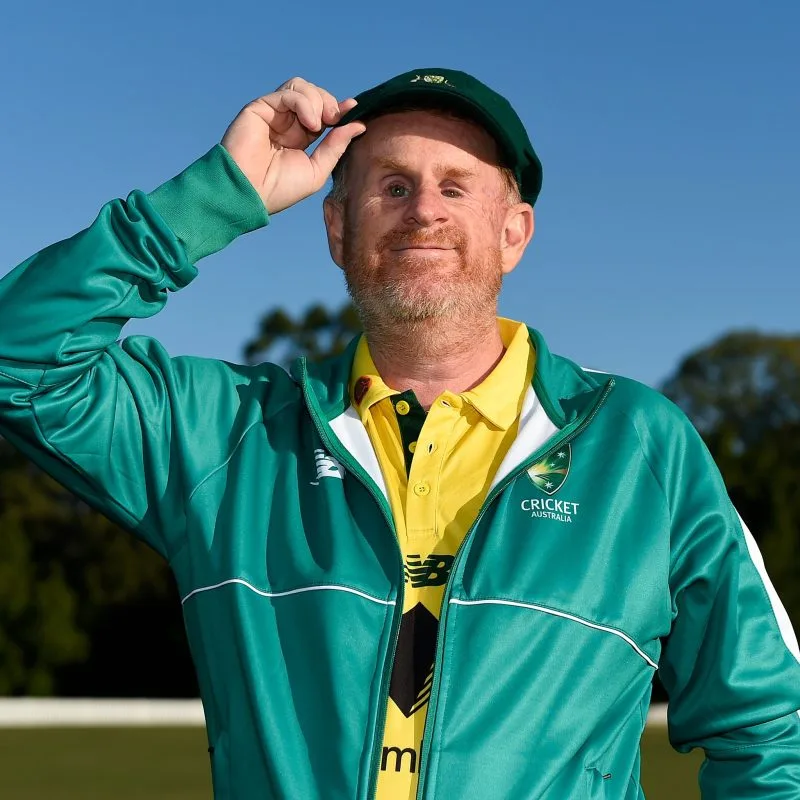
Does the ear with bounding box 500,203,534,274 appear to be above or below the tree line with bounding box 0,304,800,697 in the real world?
above

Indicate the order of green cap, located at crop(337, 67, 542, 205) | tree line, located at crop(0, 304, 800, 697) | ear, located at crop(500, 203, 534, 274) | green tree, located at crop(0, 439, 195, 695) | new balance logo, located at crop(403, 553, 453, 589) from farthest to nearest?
green tree, located at crop(0, 439, 195, 695) → tree line, located at crop(0, 304, 800, 697) → ear, located at crop(500, 203, 534, 274) → green cap, located at crop(337, 67, 542, 205) → new balance logo, located at crop(403, 553, 453, 589)

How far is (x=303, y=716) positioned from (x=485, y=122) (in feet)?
4.75

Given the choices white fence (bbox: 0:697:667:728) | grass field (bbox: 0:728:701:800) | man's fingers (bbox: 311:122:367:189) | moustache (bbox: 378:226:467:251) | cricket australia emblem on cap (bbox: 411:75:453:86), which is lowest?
white fence (bbox: 0:697:667:728)

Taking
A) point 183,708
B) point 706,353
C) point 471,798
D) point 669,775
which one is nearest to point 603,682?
point 471,798

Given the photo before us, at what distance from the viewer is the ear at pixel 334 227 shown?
325cm

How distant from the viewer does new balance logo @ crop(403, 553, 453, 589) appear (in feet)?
8.37

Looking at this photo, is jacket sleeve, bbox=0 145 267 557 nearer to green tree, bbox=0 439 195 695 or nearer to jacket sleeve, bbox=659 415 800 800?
jacket sleeve, bbox=659 415 800 800

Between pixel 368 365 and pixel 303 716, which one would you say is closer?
pixel 303 716

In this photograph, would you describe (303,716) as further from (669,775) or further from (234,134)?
(669,775)

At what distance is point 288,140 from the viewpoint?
9.62ft

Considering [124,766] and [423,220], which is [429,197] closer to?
[423,220]

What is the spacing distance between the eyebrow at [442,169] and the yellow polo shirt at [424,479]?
415 mm

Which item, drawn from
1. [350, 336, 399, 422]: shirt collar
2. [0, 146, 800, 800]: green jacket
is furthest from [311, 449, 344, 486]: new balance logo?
[350, 336, 399, 422]: shirt collar

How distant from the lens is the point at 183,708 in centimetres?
2114
